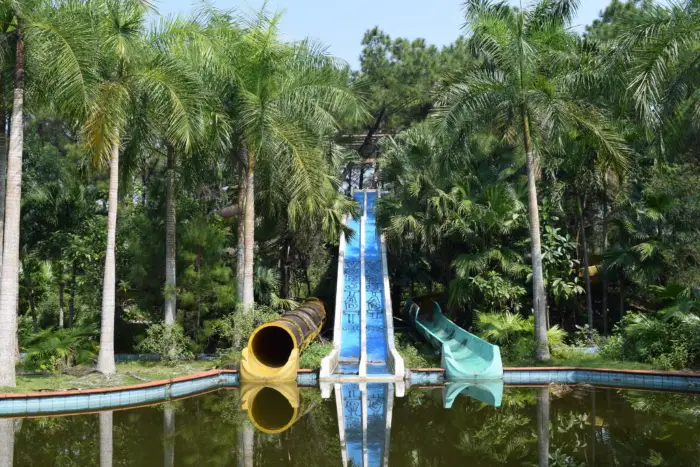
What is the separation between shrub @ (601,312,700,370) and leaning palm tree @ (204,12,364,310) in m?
7.93

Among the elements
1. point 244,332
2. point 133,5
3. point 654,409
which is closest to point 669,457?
point 654,409

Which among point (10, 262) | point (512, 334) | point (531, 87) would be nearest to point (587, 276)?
point (512, 334)

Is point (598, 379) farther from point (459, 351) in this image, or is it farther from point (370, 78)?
point (370, 78)

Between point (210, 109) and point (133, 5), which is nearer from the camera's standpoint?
point (133, 5)

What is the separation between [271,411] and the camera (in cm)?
1231

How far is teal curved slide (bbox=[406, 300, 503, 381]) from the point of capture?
594 inches

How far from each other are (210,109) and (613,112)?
33.0 ft

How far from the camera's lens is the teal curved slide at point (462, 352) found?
15094 millimetres

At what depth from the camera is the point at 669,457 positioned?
344 inches

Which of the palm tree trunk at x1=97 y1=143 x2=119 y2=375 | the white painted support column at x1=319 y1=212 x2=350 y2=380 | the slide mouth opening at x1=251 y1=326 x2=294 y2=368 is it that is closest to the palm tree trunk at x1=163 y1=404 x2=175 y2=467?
the palm tree trunk at x1=97 y1=143 x2=119 y2=375

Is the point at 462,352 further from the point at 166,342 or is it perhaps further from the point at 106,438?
the point at 106,438

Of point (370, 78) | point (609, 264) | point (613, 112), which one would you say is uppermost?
point (370, 78)

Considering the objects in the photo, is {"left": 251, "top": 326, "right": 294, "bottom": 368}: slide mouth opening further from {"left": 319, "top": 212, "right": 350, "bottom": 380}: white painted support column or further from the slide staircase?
the slide staircase

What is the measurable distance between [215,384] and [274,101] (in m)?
6.74
